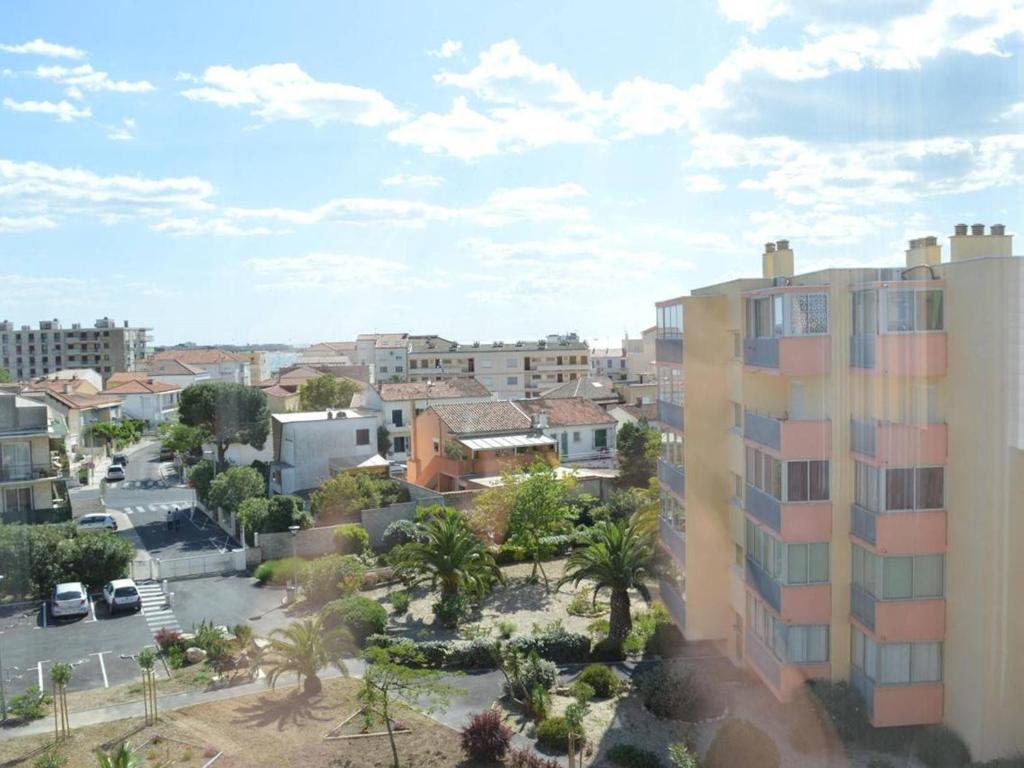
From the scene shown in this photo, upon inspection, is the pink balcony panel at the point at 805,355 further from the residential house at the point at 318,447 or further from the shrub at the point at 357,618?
the residential house at the point at 318,447

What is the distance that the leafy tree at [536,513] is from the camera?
25.3m

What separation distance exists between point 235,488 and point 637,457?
1341cm

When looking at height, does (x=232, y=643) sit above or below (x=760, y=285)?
below

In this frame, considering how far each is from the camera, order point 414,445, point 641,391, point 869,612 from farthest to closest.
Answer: point 641,391
point 414,445
point 869,612

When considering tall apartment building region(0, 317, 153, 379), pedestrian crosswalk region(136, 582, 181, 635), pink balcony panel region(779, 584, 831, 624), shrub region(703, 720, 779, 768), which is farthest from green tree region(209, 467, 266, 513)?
tall apartment building region(0, 317, 153, 379)

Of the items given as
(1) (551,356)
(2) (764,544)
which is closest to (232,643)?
(2) (764,544)

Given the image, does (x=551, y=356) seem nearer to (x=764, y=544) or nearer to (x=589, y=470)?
(x=589, y=470)

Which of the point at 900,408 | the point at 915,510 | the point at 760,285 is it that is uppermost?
the point at 760,285

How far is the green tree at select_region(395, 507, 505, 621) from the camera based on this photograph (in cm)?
2119

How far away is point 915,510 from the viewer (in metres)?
13.6

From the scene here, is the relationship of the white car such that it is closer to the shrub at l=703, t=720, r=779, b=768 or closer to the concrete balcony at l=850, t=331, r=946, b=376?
the shrub at l=703, t=720, r=779, b=768

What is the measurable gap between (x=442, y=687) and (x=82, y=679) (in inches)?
305

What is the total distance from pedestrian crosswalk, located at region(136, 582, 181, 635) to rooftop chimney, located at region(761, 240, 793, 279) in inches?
584

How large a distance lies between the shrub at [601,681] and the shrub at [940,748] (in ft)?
16.0
